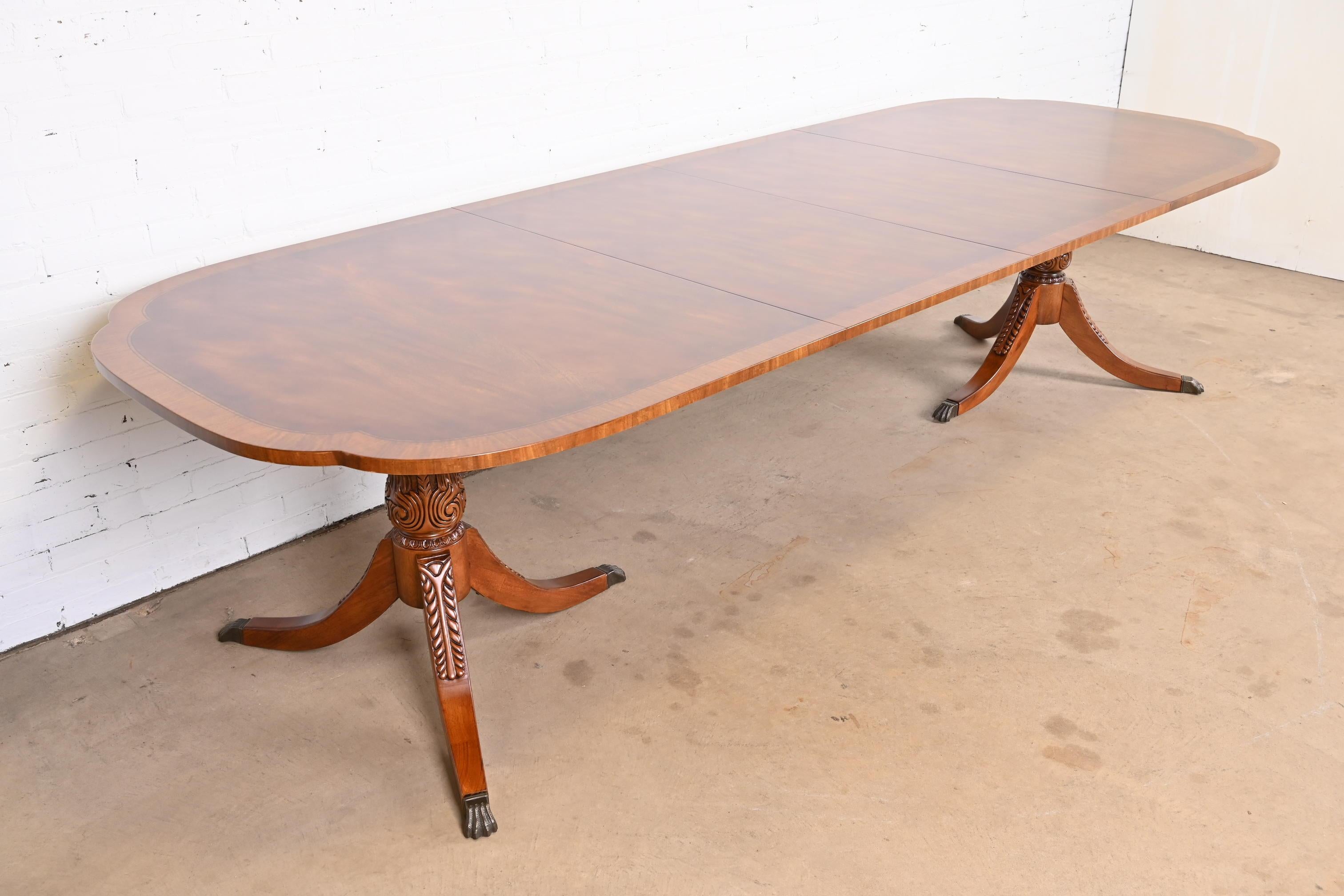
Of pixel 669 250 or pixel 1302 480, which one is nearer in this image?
pixel 669 250

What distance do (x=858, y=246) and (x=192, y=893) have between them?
61.3 inches

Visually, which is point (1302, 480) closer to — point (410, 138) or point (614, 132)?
point (614, 132)

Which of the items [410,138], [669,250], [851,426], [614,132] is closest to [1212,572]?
[851,426]

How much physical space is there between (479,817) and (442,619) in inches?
12.6

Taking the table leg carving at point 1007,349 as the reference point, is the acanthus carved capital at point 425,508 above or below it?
above

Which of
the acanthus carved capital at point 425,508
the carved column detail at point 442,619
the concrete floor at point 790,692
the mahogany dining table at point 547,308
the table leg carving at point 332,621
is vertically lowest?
the concrete floor at point 790,692

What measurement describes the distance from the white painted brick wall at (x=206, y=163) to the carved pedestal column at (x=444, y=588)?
687mm

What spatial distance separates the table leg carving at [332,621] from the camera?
207 centimetres

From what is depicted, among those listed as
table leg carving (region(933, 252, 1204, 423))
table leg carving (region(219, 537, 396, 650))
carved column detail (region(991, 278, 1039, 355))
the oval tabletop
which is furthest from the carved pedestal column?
carved column detail (region(991, 278, 1039, 355))

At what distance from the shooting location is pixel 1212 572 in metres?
2.40

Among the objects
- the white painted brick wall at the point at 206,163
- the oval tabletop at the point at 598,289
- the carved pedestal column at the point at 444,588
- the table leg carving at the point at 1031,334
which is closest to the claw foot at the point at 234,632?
the white painted brick wall at the point at 206,163

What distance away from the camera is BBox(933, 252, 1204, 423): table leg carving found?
307 centimetres

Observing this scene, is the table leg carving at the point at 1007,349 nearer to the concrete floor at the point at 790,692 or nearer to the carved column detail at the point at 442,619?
the concrete floor at the point at 790,692

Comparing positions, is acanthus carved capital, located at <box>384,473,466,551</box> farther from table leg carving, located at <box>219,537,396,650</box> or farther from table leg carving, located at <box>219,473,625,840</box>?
table leg carving, located at <box>219,537,396,650</box>
